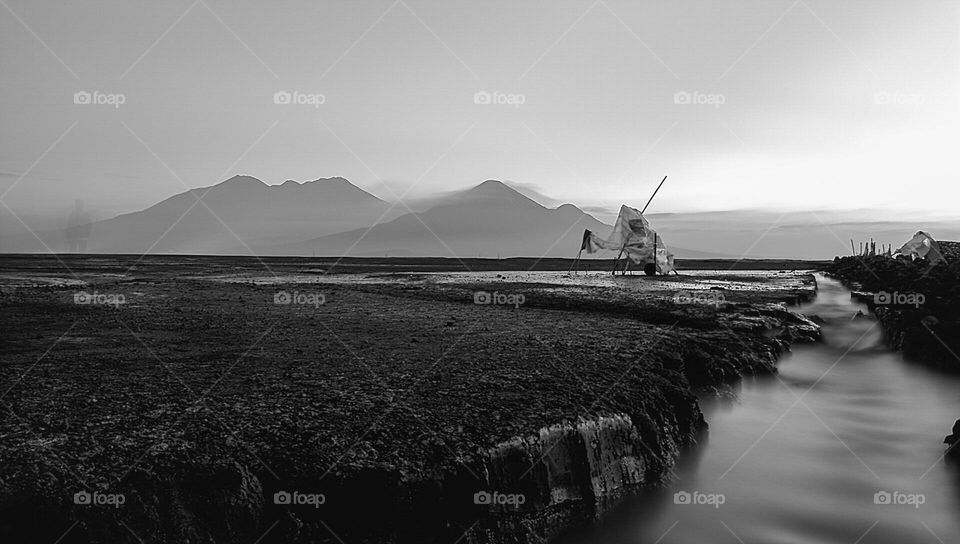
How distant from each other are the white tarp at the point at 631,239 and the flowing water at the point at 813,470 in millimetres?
30581

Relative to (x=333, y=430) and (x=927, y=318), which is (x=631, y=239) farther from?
(x=333, y=430)

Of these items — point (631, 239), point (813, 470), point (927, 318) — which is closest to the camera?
point (813, 470)

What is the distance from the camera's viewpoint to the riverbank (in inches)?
200

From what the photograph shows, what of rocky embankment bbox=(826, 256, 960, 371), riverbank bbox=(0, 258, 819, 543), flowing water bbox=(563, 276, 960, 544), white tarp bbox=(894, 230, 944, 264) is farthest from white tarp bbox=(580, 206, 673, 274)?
riverbank bbox=(0, 258, 819, 543)

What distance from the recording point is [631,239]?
46.3m

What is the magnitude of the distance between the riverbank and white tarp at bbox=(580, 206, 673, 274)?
33.4 m

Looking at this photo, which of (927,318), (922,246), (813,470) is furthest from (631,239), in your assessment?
(813,470)

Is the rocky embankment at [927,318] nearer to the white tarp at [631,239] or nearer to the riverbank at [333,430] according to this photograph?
the riverbank at [333,430]

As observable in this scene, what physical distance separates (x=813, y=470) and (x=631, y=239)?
37.8m

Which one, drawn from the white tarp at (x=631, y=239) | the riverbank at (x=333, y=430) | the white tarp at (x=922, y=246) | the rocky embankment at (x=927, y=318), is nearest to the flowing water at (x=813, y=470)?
the riverbank at (x=333, y=430)

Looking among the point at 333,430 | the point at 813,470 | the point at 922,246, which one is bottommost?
the point at 813,470

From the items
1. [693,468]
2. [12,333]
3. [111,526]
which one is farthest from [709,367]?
[12,333]

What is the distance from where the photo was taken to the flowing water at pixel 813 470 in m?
7.43

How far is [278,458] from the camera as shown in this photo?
561 centimetres
